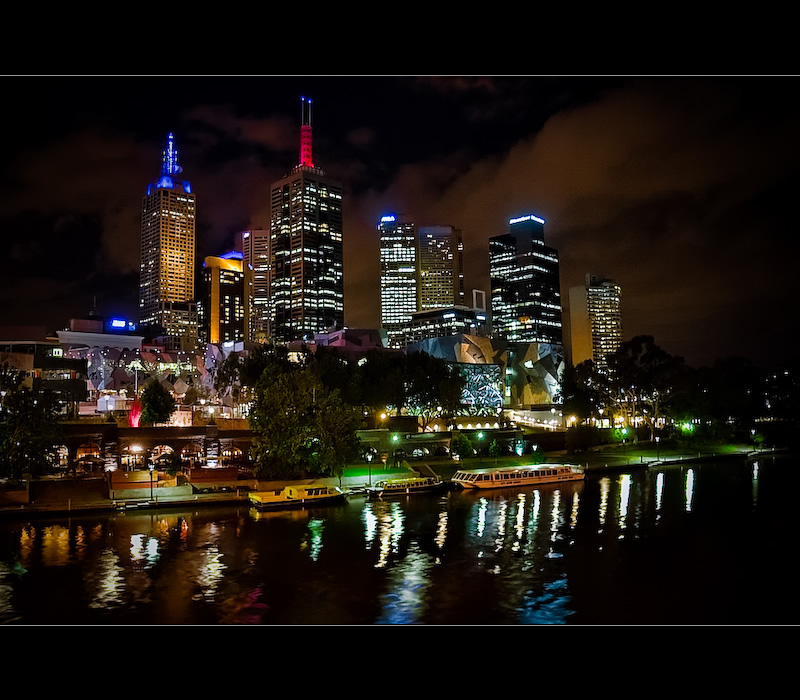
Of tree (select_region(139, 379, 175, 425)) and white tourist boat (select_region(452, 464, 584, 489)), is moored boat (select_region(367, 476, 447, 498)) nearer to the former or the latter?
white tourist boat (select_region(452, 464, 584, 489))

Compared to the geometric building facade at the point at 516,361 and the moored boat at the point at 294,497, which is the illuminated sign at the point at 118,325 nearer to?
the geometric building facade at the point at 516,361

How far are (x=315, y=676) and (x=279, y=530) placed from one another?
2191 centimetres

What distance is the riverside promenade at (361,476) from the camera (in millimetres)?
39406

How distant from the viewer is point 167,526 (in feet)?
119

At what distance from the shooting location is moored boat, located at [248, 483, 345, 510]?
137ft

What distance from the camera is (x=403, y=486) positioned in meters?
47.8

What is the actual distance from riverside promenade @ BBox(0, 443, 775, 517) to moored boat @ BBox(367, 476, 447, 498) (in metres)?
1.28

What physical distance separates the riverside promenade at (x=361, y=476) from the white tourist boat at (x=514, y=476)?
3547mm

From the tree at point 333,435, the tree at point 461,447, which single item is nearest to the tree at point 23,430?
the tree at point 333,435

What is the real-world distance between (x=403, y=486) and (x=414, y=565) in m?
19.9

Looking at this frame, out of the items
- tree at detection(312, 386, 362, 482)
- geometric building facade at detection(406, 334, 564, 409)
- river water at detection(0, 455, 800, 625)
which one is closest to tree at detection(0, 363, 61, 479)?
river water at detection(0, 455, 800, 625)

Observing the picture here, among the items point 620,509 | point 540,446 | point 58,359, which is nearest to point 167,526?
point 620,509

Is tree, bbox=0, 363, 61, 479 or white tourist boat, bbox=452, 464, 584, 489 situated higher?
tree, bbox=0, 363, 61, 479

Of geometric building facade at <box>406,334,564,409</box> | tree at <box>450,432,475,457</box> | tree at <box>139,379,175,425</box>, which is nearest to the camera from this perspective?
tree at <box>450,432,475,457</box>
